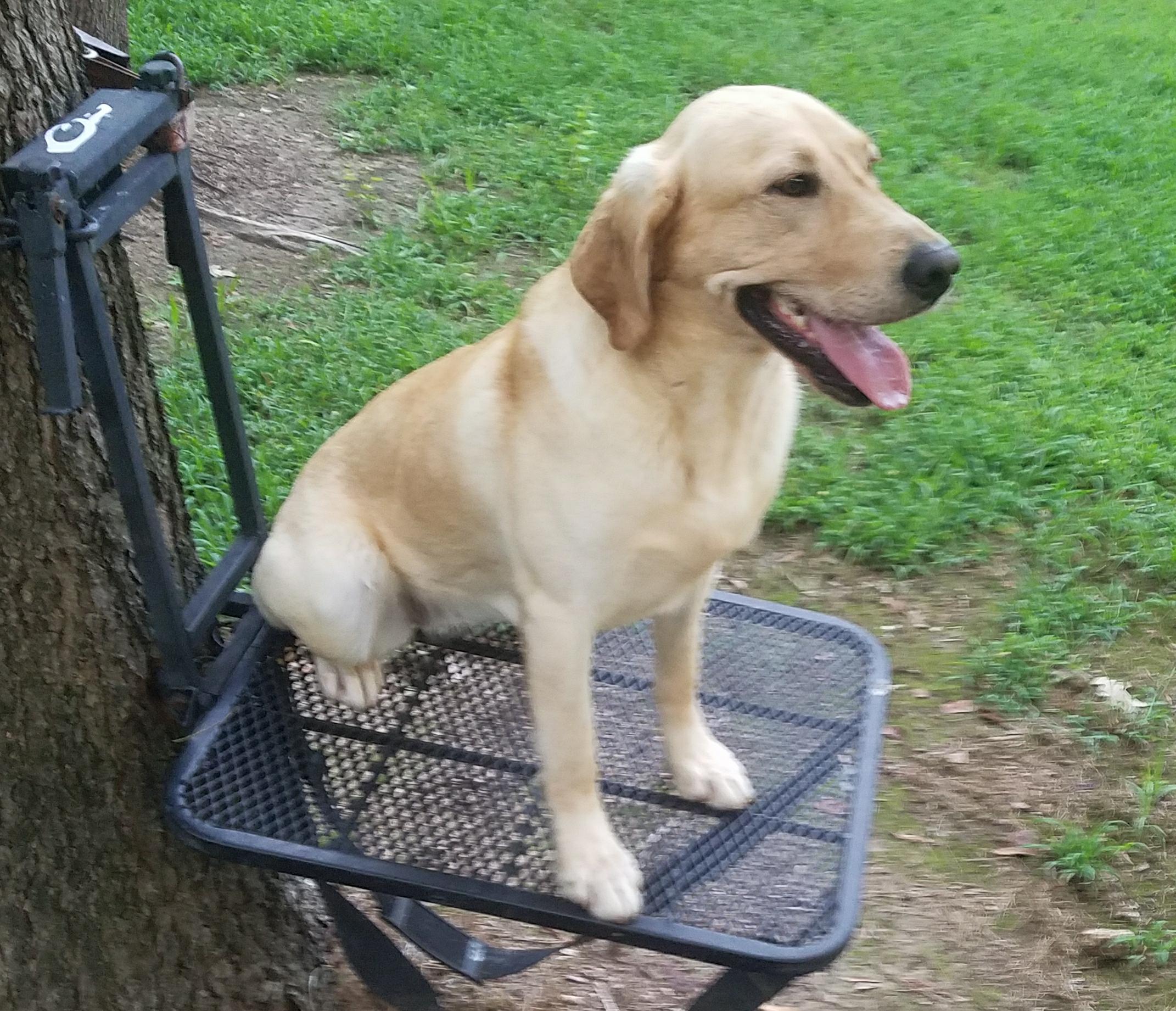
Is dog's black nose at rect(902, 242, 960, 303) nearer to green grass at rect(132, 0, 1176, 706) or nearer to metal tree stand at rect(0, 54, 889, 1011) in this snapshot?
metal tree stand at rect(0, 54, 889, 1011)

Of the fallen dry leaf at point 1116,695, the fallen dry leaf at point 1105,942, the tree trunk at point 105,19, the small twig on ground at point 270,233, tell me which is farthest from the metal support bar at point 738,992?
the small twig on ground at point 270,233

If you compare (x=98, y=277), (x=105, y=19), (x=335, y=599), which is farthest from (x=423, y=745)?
(x=105, y=19)

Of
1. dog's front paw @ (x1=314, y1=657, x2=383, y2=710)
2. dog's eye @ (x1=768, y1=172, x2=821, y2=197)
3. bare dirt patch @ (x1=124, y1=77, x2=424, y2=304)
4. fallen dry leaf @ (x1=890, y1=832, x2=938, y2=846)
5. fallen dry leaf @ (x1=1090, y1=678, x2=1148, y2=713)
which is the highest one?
dog's eye @ (x1=768, y1=172, x2=821, y2=197)

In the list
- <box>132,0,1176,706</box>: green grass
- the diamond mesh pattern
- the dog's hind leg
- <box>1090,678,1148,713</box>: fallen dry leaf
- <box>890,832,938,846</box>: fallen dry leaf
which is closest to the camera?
the diamond mesh pattern

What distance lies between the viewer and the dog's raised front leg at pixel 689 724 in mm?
2035

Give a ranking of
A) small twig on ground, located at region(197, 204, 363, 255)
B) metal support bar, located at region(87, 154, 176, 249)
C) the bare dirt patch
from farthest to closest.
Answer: small twig on ground, located at region(197, 204, 363, 255) < the bare dirt patch < metal support bar, located at region(87, 154, 176, 249)

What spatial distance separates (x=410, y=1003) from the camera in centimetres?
217

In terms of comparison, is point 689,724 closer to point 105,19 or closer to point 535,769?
point 535,769

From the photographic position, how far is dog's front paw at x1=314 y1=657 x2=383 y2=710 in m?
2.12

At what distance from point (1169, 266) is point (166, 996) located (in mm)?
4506

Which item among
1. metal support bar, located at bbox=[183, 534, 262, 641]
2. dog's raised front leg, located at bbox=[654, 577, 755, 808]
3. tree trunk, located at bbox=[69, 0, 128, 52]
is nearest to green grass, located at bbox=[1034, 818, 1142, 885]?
dog's raised front leg, located at bbox=[654, 577, 755, 808]

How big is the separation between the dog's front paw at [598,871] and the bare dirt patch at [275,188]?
315 cm

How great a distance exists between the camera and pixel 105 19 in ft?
→ 13.2

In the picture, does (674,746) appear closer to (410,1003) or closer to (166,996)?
(410,1003)
